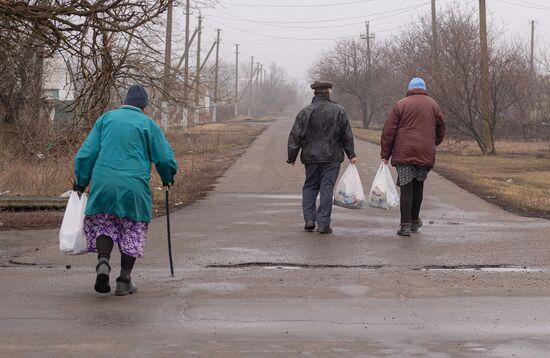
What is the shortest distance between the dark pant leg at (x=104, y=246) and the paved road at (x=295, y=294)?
1.12 ft

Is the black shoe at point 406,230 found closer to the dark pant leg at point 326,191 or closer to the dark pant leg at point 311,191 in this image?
the dark pant leg at point 326,191

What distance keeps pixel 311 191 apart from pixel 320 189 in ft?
0.56

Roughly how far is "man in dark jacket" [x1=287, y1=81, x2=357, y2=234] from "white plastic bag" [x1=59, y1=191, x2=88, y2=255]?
3717 mm

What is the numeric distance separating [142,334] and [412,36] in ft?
154

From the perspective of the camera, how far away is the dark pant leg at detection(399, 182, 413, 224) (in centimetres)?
940

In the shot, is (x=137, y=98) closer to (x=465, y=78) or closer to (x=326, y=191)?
(x=326, y=191)

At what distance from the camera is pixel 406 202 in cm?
945

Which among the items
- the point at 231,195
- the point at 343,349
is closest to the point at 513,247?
the point at 343,349

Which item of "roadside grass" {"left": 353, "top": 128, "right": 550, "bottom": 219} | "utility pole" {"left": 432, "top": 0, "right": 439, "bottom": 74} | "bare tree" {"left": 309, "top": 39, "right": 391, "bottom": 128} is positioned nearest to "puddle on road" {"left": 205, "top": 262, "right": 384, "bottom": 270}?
"roadside grass" {"left": 353, "top": 128, "right": 550, "bottom": 219}

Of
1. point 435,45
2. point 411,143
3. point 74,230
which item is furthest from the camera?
point 435,45

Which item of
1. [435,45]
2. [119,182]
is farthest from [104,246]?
[435,45]

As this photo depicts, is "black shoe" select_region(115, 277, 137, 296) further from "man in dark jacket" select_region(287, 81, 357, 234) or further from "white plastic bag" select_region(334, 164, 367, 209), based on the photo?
"white plastic bag" select_region(334, 164, 367, 209)

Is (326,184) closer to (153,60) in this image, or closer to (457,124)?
(153,60)

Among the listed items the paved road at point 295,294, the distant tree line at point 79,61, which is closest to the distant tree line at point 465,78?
the distant tree line at point 79,61
